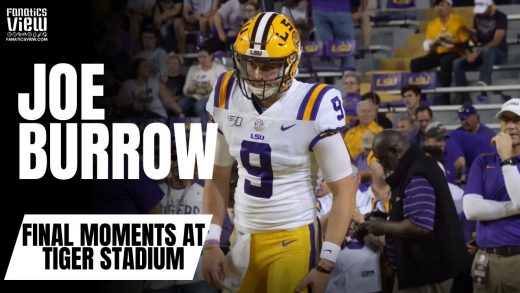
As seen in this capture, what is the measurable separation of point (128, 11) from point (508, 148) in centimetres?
218

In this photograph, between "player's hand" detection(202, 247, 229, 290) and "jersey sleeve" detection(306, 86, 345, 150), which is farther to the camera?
"player's hand" detection(202, 247, 229, 290)

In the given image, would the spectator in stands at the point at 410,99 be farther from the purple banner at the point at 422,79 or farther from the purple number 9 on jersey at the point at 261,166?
the purple number 9 on jersey at the point at 261,166

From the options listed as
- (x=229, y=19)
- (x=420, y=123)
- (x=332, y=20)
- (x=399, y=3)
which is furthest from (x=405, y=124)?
(x=399, y=3)

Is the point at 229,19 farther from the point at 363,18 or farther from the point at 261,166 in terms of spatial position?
the point at 261,166

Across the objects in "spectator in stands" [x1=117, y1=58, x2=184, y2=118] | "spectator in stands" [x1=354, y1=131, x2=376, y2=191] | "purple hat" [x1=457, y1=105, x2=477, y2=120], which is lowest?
"spectator in stands" [x1=354, y1=131, x2=376, y2=191]

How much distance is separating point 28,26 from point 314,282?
5.26ft

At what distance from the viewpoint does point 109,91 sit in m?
4.12

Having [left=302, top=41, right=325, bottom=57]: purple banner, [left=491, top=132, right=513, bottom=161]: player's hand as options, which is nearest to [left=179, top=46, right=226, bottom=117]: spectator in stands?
[left=302, top=41, right=325, bottom=57]: purple banner

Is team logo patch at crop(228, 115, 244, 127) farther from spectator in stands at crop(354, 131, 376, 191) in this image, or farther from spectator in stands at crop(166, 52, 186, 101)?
spectator in stands at crop(166, 52, 186, 101)

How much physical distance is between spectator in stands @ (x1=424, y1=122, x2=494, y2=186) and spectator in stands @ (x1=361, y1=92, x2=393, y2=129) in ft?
0.73

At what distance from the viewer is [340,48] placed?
18.6 ft

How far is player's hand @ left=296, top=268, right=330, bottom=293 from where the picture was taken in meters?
2.68

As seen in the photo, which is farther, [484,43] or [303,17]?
[303,17]

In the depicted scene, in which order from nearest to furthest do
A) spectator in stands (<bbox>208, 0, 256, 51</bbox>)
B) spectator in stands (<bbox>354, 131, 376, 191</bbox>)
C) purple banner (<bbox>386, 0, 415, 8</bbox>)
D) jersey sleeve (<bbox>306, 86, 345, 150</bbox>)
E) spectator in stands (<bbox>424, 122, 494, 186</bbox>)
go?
jersey sleeve (<bbox>306, 86, 345, 150</bbox>), spectator in stands (<bbox>354, 131, 376, 191</bbox>), spectator in stands (<bbox>424, 122, 494, 186</bbox>), spectator in stands (<bbox>208, 0, 256, 51</bbox>), purple banner (<bbox>386, 0, 415, 8</bbox>)
